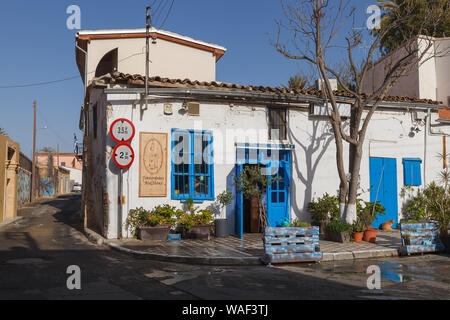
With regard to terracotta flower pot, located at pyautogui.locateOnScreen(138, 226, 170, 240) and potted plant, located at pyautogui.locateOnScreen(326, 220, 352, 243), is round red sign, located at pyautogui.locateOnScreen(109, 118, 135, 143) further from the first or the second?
potted plant, located at pyautogui.locateOnScreen(326, 220, 352, 243)

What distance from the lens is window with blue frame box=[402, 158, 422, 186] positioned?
566 inches

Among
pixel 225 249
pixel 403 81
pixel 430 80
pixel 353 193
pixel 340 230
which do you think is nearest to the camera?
pixel 225 249

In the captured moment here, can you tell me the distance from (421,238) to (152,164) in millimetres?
7310

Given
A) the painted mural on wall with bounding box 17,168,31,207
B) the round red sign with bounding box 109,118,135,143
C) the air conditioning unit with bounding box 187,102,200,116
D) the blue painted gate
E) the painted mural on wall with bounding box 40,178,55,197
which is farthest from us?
the painted mural on wall with bounding box 40,178,55,197

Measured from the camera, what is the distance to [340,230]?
10.9 metres

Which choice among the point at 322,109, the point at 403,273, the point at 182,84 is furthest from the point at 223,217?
the point at 403,273

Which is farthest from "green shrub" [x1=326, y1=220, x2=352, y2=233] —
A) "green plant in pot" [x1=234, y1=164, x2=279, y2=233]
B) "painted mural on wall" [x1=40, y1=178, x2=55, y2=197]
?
"painted mural on wall" [x1=40, y1=178, x2=55, y2=197]

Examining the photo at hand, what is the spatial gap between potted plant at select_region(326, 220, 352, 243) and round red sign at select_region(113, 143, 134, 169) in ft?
19.1

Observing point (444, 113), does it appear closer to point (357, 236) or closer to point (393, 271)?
point (357, 236)

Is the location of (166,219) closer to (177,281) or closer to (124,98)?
(124,98)

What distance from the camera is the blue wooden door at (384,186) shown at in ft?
45.6
